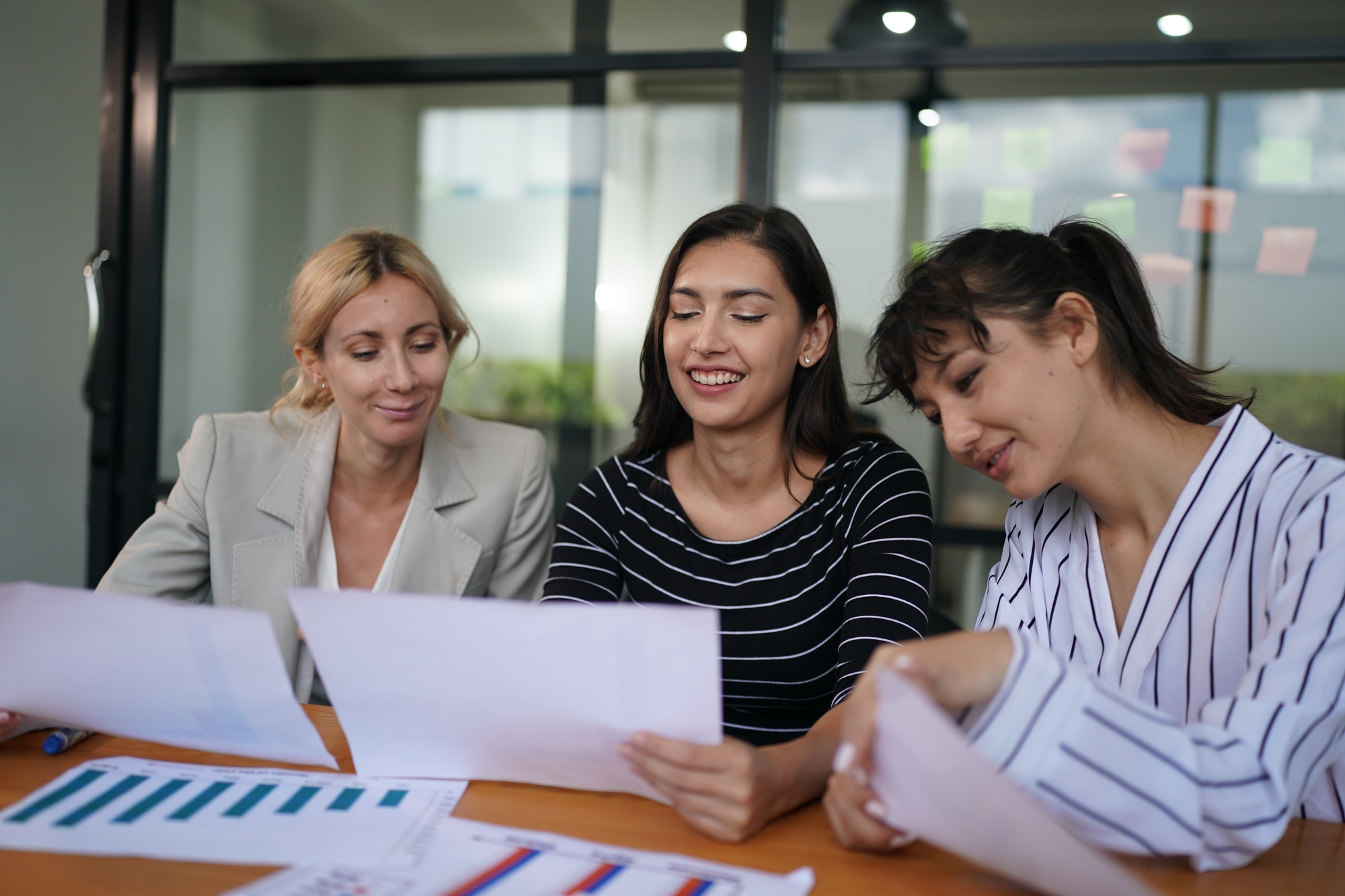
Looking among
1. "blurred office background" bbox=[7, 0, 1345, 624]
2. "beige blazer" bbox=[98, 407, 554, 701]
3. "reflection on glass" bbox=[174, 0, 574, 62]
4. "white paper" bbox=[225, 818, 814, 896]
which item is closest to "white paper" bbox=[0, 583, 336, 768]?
"white paper" bbox=[225, 818, 814, 896]

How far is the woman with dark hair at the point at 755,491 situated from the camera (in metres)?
1.58

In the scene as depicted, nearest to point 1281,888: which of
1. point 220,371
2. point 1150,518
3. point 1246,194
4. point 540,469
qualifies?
point 1150,518

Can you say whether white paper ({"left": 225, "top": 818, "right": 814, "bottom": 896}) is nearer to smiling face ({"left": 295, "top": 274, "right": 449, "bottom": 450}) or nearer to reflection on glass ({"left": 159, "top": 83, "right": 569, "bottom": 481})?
smiling face ({"left": 295, "top": 274, "right": 449, "bottom": 450})

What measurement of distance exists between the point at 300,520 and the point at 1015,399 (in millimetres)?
1298

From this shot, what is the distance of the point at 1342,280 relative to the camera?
9.51 ft

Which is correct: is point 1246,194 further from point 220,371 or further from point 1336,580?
point 220,371

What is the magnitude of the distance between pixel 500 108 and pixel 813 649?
2.32 m

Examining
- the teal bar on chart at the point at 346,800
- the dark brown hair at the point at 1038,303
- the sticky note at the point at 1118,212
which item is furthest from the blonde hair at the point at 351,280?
the sticky note at the point at 1118,212

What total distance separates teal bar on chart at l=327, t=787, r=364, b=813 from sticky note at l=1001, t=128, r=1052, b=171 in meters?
2.72

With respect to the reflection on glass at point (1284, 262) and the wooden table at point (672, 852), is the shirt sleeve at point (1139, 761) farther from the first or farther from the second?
the reflection on glass at point (1284, 262)

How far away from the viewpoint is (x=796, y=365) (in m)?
1.73

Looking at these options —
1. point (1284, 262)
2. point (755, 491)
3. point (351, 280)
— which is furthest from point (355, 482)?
point (1284, 262)

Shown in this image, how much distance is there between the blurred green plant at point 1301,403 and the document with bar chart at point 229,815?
2713 mm

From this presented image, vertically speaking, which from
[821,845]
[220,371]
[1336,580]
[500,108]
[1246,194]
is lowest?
[821,845]
